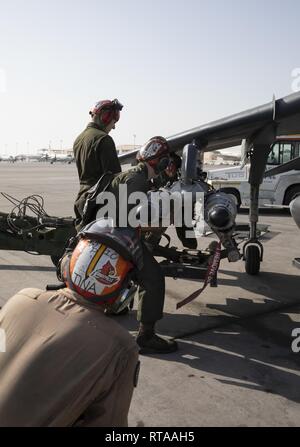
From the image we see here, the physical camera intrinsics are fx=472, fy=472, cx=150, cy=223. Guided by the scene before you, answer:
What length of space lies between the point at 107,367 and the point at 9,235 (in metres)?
4.86

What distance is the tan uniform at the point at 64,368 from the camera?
5.45ft

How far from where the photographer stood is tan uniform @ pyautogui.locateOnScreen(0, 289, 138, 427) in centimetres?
166

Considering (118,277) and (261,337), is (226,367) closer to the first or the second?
(261,337)

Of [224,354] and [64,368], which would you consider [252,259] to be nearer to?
[224,354]

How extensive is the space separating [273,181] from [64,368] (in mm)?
14057

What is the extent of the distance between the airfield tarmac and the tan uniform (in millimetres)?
1554

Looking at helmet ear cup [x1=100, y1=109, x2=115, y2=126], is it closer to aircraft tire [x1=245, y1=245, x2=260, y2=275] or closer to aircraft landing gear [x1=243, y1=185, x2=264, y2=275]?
aircraft landing gear [x1=243, y1=185, x2=264, y2=275]

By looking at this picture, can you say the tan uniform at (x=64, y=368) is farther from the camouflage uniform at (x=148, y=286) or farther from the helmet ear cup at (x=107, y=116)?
the helmet ear cup at (x=107, y=116)

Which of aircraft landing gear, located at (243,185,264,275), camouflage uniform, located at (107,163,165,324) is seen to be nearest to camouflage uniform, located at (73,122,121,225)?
camouflage uniform, located at (107,163,165,324)

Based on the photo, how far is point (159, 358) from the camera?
424 centimetres
